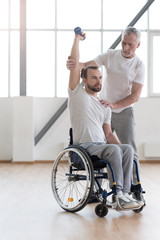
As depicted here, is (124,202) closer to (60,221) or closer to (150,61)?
(60,221)

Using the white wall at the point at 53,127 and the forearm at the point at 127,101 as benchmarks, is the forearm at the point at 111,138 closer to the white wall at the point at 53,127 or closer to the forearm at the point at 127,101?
the forearm at the point at 127,101

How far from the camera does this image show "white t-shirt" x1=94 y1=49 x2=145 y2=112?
9.41 feet

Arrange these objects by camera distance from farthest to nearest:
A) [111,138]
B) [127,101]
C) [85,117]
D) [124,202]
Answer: [127,101], [111,138], [85,117], [124,202]

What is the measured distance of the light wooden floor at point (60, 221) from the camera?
192 centimetres

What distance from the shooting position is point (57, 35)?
669cm

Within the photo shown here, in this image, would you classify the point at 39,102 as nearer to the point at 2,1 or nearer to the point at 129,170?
the point at 2,1

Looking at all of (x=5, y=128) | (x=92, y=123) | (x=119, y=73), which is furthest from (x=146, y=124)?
(x=92, y=123)

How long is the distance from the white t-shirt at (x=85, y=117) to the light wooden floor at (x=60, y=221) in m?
0.48

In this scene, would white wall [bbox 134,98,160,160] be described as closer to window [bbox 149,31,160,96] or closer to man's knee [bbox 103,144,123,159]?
window [bbox 149,31,160,96]

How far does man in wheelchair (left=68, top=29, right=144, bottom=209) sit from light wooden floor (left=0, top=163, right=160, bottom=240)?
0.17 m

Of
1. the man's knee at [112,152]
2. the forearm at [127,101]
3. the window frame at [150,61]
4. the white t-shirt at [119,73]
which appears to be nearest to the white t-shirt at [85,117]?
the man's knee at [112,152]

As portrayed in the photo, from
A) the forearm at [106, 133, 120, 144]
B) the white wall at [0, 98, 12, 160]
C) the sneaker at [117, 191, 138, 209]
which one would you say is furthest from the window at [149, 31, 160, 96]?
the sneaker at [117, 191, 138, 209]

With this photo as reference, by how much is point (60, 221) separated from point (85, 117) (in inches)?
25.4

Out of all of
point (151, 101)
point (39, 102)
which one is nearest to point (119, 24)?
point (151, 101)
